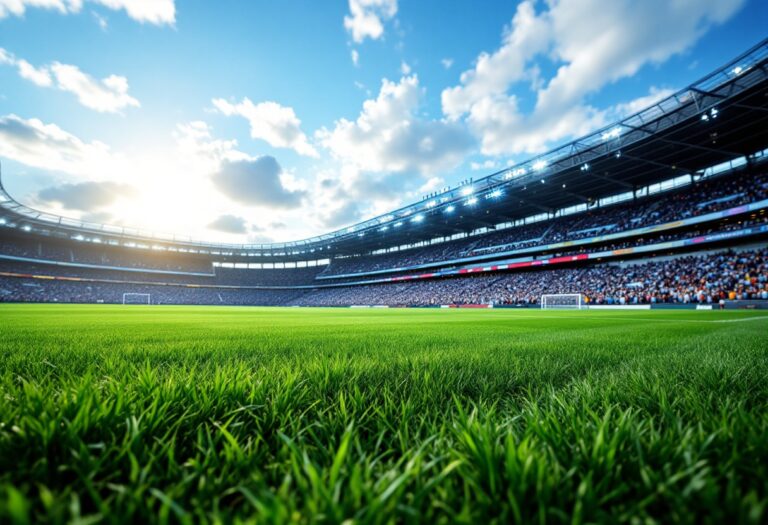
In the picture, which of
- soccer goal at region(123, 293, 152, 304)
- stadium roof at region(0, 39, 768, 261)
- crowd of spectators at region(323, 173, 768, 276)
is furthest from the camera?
soccer goal at region(123, 293, 152, 304)

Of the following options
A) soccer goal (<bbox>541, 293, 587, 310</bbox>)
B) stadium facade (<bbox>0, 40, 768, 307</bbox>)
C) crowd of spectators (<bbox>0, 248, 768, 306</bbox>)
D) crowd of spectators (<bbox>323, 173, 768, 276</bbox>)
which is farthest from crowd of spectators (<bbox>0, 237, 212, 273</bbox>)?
soccer goal (<bbox>541, 293, 587, 310</bbox>)

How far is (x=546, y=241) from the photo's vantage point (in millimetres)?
37250

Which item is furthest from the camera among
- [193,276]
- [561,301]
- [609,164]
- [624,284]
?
[193,276]

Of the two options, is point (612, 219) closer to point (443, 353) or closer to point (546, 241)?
point (546, 241)

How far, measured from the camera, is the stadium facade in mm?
22889

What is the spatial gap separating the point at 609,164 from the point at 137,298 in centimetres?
7063

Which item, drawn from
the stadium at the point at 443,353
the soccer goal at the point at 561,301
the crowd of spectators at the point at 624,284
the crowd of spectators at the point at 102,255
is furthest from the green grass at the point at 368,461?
the crowd of spectators at the point at 102,255

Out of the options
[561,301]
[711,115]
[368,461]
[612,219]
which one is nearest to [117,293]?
[561,301]

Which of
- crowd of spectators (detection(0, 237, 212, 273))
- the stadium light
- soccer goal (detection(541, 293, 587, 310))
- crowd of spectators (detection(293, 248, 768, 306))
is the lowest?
soccer goal (detection(541, 293, 587, 310))

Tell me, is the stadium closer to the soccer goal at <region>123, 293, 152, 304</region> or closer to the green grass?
the green grass

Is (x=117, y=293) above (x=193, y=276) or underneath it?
underneath

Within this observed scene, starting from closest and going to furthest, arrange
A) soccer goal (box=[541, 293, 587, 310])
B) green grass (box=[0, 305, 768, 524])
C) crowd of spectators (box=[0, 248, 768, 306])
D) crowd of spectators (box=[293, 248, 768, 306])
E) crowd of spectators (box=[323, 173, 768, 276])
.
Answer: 1. green grass (box=[0, 305, 768, 524])
2. crowd of spectators (box=[293, 248, 768, 306])
3. crowd of spectators (box=[0, 248, 768, 306])
4. crowd of spectators (box=[323, 173, 768, 276])
5. soccer goal (box=[541, 293, 587, 310])

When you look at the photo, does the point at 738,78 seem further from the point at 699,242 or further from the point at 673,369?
the point at 673,369

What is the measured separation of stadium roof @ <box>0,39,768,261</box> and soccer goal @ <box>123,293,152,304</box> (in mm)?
11097
